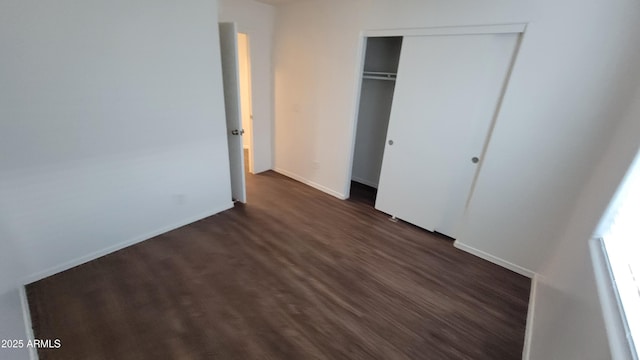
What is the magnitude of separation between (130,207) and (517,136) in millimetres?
3427

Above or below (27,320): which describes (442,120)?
above

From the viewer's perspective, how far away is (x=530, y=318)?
73.9 inches

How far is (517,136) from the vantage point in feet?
6.95

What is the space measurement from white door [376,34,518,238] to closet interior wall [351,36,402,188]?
680 millimetres

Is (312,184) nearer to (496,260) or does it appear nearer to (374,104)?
(374,104)

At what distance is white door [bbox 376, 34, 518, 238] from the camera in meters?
2.23

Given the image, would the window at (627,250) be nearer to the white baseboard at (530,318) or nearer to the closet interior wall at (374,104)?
the white baseboard at (530,318)

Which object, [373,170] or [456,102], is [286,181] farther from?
[456,102]

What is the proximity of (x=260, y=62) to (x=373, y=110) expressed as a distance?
70.8 inches

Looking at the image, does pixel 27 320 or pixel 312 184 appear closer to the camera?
pixel 27 320

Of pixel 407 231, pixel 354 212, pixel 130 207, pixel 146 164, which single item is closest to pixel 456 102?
pixel 407 231

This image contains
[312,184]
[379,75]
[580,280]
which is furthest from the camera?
[312,184]

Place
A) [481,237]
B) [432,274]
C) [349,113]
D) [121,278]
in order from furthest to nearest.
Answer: [349,113] < [481,237] < [432,274] < [121,278]

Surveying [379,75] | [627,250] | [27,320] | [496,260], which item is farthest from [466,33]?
[27,320]
